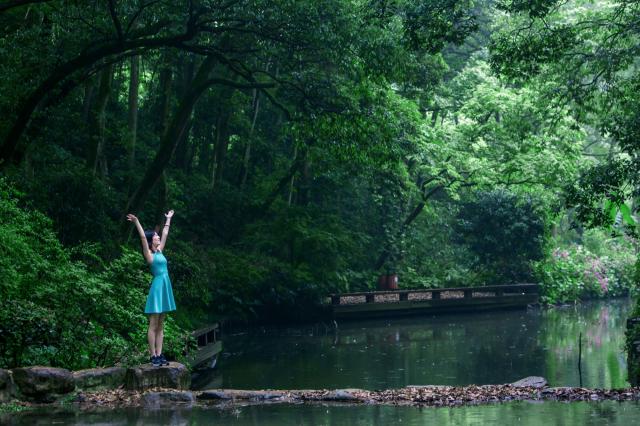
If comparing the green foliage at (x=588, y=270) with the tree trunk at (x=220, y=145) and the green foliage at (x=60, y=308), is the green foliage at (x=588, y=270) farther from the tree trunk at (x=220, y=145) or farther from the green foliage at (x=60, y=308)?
the green foliage at (x=60, y=308)

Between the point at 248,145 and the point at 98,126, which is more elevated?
the point at 248,145

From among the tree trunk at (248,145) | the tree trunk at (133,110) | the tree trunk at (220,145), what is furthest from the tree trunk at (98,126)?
the tree trunk at (248,145)

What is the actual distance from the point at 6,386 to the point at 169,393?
6.43 feet

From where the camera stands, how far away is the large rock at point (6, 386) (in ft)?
35.5

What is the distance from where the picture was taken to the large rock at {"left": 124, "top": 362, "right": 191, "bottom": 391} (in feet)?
39.5

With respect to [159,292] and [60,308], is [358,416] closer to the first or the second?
[159,292]

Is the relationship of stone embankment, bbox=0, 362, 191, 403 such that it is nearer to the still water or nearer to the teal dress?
the still water

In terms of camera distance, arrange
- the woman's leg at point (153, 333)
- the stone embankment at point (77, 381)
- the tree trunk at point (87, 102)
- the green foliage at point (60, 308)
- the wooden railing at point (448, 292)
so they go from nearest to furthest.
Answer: the stone embankment at point (77, 381) → the green foliage at point (60, 308) → the woman's leg at point (153, 333) → the tree trunk at point (87, 102) → the wooden railing at point (448, 292)

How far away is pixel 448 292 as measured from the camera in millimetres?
37375

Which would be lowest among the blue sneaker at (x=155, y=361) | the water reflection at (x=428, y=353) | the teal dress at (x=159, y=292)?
the water reflection at (x=428, y=353)

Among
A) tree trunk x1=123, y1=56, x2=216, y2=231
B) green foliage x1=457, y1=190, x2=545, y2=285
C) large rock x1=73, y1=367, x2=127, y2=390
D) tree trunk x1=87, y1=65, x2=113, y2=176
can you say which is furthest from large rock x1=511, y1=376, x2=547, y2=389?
green foliage x1=457, y1=190, x2=545, y2=285

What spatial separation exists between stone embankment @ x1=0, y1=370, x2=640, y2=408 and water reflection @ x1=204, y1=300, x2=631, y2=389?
562cm

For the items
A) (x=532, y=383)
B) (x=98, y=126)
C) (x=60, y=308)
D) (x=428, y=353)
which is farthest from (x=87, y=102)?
(x=532, y=383)

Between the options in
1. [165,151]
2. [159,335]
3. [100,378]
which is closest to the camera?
[100,378]
